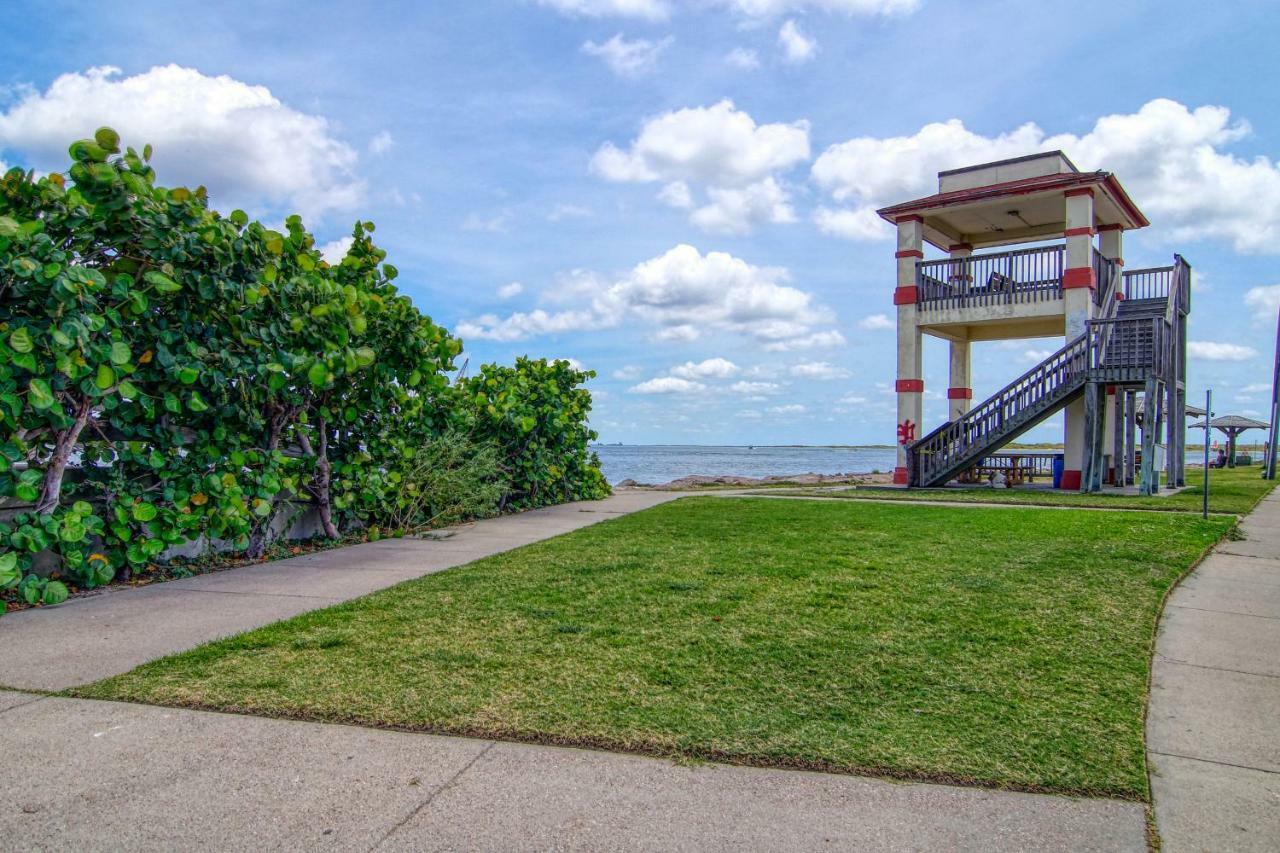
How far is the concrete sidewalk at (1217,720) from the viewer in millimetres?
2805

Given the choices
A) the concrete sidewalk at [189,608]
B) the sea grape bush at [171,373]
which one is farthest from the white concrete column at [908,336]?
the sea grape bush at [171,373]

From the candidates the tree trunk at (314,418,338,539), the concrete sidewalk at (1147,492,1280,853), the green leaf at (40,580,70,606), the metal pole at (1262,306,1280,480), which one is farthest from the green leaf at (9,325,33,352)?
the metal pole at (1262,306,1280,480)

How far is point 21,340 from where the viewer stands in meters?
5.34

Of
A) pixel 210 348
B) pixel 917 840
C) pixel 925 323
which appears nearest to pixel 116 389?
pixel 210 348

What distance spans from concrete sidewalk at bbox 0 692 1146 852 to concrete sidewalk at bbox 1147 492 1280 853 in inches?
8.9

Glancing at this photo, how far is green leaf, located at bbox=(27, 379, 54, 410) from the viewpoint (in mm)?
5383

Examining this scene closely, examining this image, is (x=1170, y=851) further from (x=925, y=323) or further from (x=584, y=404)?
(x=925, y=323)

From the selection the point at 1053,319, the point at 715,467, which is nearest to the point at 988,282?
the point at 1053,319

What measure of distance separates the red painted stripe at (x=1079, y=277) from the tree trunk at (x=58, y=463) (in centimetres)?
1813

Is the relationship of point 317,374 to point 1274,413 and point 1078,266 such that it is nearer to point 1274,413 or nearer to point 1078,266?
point 1078,266

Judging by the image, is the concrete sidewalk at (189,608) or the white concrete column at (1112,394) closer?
the concrete sidewalk at (189,608)

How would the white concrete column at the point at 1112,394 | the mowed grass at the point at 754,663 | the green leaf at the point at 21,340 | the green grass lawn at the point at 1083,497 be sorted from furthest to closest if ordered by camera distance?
the white concrete column at the point at 1112,394 → the green grass lawn at the point at 1083,497 → the green leaf at the point at 21,340 → the mowed grass at the point at 754,663

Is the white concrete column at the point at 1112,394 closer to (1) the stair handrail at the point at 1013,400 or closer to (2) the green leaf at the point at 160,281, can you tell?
(1) the stair handrail at the point at 1013,400

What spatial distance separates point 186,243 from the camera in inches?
256
